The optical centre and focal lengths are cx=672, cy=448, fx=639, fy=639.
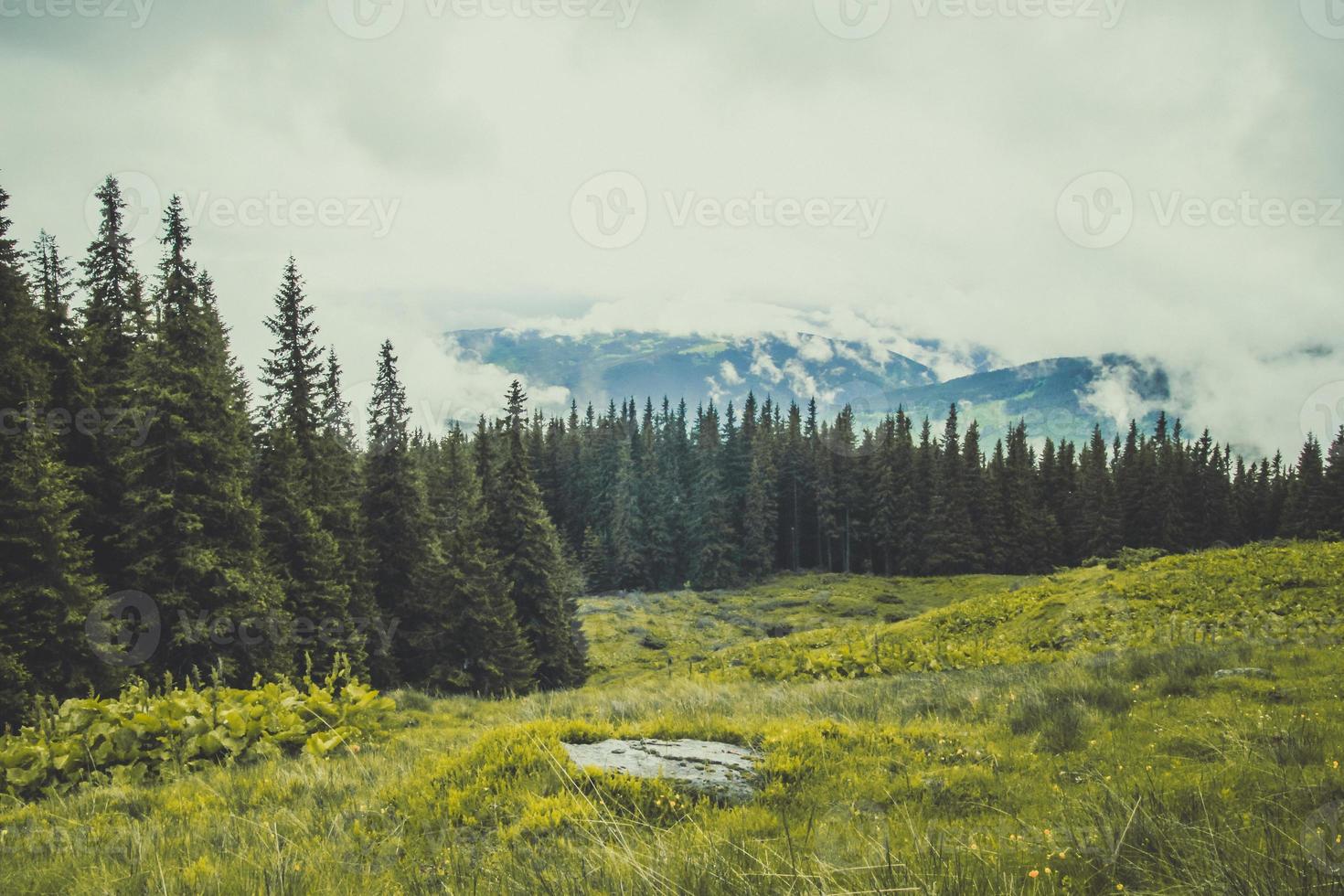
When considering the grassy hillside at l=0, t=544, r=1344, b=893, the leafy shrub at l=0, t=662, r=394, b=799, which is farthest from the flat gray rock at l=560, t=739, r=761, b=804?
the leafy shrub at l=0, t=662, r=394, b=799

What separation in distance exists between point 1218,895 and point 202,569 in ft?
82.1

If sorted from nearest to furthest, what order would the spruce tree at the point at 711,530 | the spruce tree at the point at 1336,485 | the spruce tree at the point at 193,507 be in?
the spruce tree at the point at 193,507 < the spruce tree at the point at 1336,485 < the spruce tree at the point at 711,530

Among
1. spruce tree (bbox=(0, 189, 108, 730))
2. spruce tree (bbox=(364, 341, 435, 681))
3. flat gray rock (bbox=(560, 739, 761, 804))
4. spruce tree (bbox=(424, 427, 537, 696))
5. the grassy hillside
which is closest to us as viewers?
the grassy hillside

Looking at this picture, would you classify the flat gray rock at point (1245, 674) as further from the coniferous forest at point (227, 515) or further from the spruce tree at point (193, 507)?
the spruce tree at point (193, 507)

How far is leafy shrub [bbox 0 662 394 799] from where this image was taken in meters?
7.14

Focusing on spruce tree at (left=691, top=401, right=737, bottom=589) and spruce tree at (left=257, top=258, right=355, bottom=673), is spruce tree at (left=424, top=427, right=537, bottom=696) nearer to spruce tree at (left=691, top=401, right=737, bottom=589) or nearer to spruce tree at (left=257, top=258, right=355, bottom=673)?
spruce tree at (left=257, top=258, right=355, bottom=673)

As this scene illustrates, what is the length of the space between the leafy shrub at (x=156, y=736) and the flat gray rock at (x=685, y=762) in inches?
107

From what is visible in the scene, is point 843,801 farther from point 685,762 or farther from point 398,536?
point 398,536

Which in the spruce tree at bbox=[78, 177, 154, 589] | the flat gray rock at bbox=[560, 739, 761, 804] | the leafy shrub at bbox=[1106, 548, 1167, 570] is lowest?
the leafy shrub at bbox=[1106, 548, 1167, 570]

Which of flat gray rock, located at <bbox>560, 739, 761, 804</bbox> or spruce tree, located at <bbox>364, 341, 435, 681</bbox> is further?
spruce tree, located at <bbox>364, 341, 435, 681</bbox>

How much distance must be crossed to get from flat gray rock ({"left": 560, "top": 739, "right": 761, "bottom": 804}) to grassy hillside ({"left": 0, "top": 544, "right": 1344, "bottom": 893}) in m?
0.23

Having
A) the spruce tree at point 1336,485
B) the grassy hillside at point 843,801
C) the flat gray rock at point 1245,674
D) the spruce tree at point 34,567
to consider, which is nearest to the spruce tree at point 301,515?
the spruce tree at point 34,567

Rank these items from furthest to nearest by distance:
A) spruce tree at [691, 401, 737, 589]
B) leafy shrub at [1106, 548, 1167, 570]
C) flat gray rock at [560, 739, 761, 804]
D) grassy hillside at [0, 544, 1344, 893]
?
spruce tree at [691, 401, 737, 589], leafy shrub at [1106, 548, 1167, 570], flat gray rock at [560, 739, 761, 804], grassy hillside at [0, 544, 1344, 893]

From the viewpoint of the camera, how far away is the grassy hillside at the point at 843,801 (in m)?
3.16
